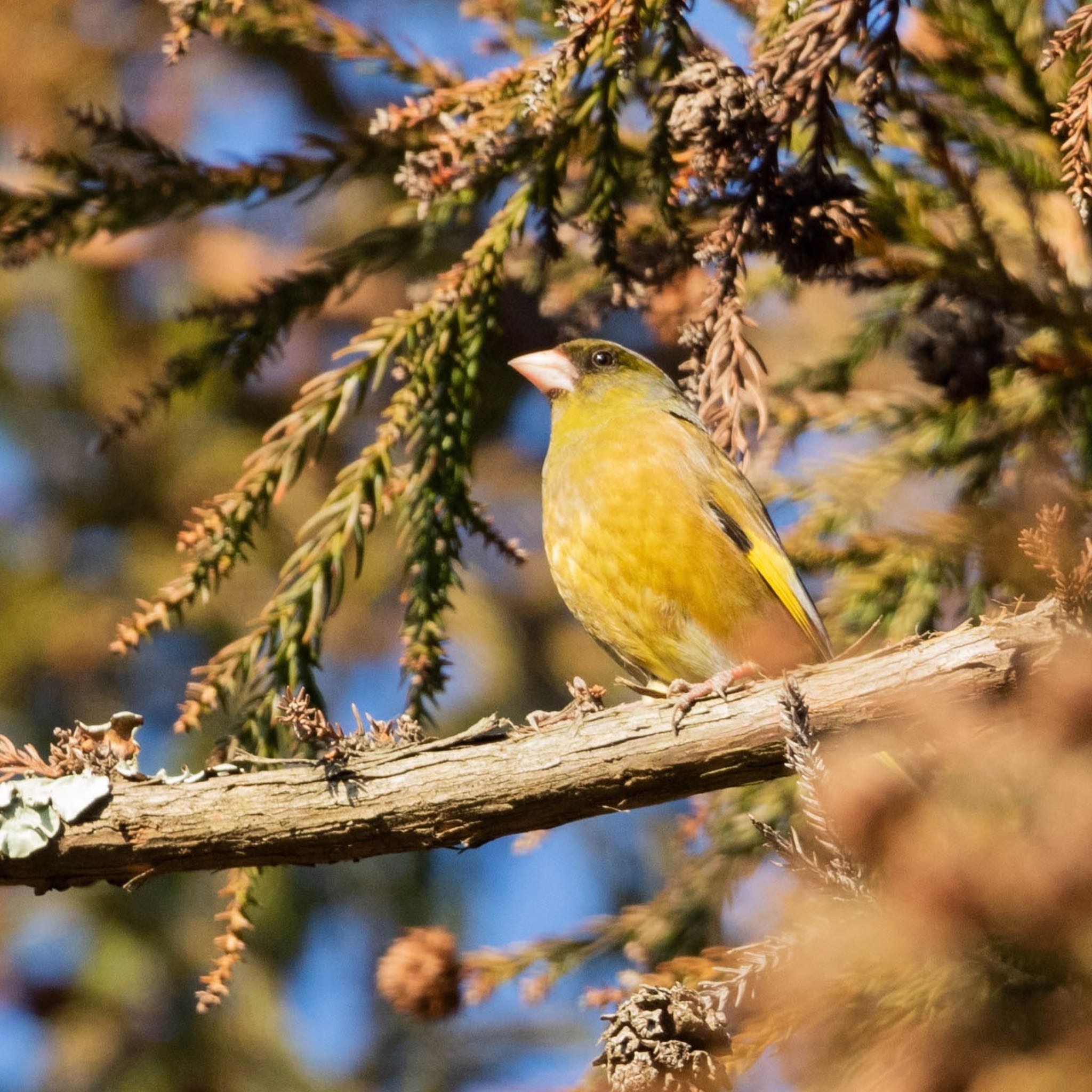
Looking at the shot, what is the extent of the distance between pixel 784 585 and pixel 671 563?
32 cm

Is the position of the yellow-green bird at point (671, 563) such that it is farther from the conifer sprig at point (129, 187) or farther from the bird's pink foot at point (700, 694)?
the conifer sprig at point (129, 187)

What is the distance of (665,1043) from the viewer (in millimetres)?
1951

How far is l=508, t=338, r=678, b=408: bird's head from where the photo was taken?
4184 millimetres

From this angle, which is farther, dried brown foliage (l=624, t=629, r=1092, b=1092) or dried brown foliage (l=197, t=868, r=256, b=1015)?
dried brown foliage (l=197, t=868, r=256, b=1015)

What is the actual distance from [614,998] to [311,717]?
2.44ft

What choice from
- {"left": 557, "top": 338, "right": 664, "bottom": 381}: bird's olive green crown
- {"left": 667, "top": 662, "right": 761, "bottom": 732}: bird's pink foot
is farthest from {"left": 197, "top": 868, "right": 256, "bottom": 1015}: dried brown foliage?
{"left": 557, "top": 338, "right": 664, "bottom": 381}: bird's olive green crown

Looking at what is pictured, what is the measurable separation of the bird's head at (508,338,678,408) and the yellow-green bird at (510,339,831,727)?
0.46 m

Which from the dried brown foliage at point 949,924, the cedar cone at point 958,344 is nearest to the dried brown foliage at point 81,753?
the dried brown foliage at point 949,924

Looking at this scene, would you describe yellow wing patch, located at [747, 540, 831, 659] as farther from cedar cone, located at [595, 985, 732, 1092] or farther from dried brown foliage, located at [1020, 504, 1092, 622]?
cedar cone, located at [595, 985, 732, 1092]

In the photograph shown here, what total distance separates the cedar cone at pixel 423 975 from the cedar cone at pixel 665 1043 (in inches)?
37.1

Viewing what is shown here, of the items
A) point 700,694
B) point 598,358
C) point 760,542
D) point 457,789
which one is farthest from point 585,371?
point 457,789

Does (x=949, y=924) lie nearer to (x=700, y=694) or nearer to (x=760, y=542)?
(x=700, y=694)

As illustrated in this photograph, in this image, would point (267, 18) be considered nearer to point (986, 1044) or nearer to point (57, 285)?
point (986, 1044)

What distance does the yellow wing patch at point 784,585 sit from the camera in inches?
132
